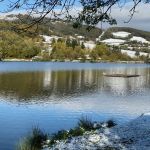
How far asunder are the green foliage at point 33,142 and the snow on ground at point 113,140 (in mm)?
953

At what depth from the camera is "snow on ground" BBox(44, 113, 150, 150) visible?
60.2ft

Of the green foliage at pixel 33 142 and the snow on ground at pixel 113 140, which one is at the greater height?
the snow on ground at pixel 113 140

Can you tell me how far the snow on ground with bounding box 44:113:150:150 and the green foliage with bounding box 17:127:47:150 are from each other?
3.13 ft

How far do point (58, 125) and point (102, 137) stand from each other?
439 inches

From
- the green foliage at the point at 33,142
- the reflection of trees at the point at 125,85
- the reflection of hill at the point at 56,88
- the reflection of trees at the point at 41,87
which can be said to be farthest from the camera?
the reflection of trees at the point at 125,85

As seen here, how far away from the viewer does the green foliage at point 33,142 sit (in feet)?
66.8

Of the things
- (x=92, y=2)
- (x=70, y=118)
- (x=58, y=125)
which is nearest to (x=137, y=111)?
(x=70, y=118)

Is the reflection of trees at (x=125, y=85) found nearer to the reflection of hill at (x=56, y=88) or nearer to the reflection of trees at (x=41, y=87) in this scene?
the reflection of hill at (x=56, y=88)

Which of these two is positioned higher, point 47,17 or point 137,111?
point 47,17

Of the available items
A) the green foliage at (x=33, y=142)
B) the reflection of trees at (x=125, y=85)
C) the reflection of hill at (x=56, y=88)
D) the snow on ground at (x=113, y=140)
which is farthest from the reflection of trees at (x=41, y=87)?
the snow on ground at (x=113, y=140)

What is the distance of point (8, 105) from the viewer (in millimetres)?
45844

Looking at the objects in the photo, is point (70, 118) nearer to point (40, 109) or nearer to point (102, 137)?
point (40, 109)

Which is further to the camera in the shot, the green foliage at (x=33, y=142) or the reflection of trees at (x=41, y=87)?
the reflection of trees at (x=41, y=87)

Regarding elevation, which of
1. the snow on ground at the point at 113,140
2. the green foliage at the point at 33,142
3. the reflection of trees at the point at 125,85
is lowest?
the reflection of trees at the point at 125,85
